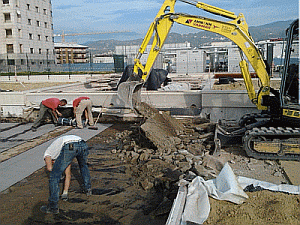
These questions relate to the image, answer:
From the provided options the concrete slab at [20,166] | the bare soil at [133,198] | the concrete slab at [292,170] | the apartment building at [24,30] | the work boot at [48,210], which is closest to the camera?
the bare soil at [133,198]

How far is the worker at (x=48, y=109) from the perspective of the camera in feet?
33.3

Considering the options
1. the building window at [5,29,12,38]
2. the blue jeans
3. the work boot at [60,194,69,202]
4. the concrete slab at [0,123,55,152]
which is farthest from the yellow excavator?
the building window at [5,29,12,38]

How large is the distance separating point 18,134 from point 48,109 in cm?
125

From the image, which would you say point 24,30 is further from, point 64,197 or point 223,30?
point 64,197

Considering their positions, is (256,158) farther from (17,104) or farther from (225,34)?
(17,104)

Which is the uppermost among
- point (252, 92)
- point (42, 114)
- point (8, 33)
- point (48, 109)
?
point (8, 33)

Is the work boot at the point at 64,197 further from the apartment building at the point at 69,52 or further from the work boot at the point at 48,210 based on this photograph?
the apartment building at the point at 69,52

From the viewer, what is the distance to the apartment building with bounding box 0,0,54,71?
42.5 meters

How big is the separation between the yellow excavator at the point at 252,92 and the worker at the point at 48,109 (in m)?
2.58

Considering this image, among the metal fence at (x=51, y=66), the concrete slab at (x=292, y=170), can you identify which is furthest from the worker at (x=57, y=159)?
the metal fence at (x=51, y=66)

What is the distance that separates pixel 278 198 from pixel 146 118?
5064mm

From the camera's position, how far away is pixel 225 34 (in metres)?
8.07

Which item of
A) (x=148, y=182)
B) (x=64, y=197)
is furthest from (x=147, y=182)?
(x=64, y=197)

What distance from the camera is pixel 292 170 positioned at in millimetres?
6332
